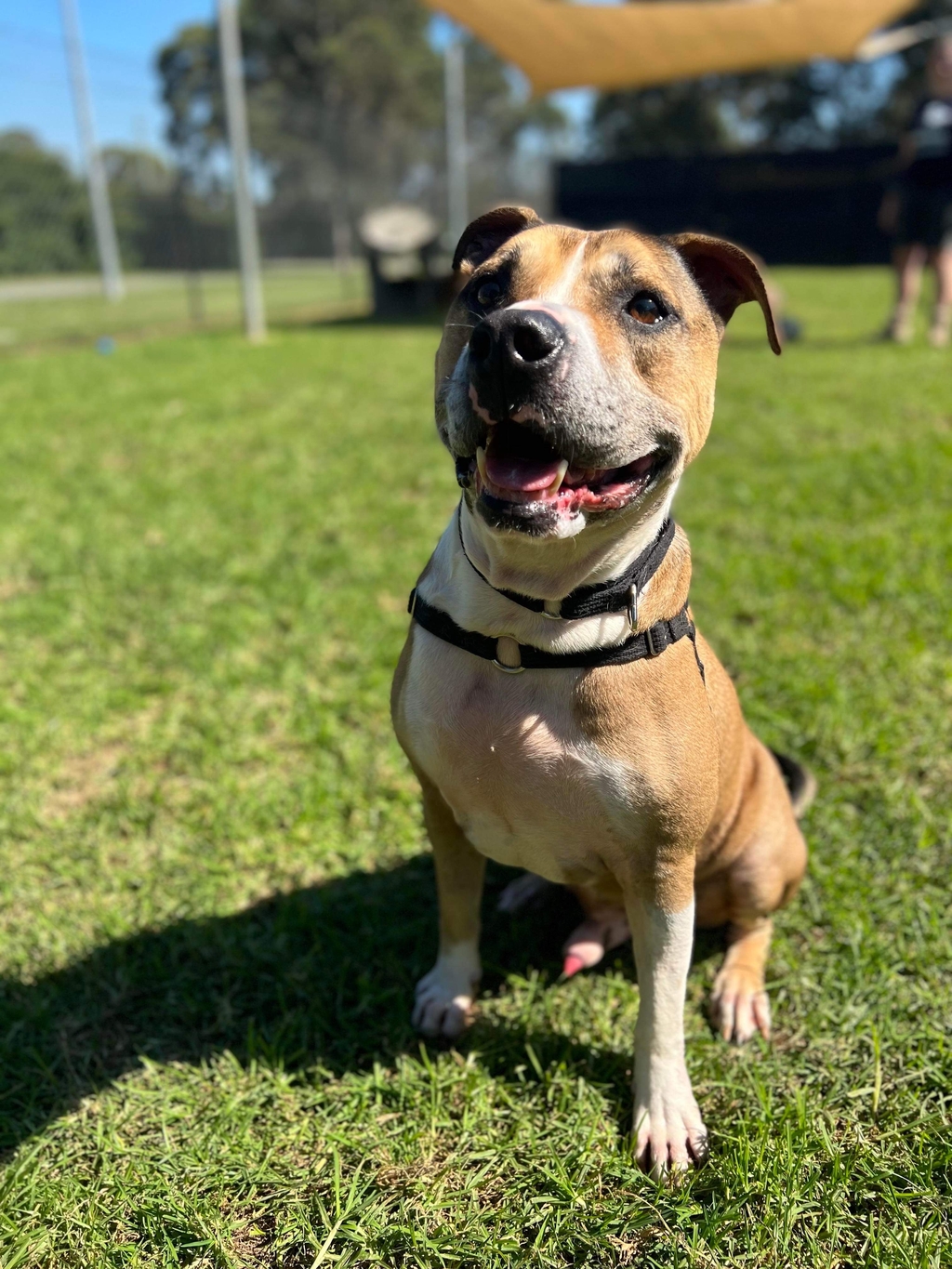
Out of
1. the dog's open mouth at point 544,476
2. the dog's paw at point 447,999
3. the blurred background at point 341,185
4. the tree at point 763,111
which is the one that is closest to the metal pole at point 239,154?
the blurred background at point 341,185

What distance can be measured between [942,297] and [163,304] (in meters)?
15.5

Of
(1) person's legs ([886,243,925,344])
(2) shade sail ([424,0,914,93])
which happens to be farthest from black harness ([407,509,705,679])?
(2) shade sail ([424,0,914,93])

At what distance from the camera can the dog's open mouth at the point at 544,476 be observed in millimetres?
1627

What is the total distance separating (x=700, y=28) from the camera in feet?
41.3

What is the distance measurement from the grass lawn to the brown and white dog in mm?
267

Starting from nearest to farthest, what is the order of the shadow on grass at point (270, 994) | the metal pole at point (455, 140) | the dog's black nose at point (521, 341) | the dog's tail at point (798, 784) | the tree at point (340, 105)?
the dog's black nose at point (521, 341) → the shadow on grass at point (270, 994) → the dog's tail at point (798, 784) → the tree at point (340, 105) → the metal pole at point (455, 140)

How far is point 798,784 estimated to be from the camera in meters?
2.79

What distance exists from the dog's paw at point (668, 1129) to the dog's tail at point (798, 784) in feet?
3.20

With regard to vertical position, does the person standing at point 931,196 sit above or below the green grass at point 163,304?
above

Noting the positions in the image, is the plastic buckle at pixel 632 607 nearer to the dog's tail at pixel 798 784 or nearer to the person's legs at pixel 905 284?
the dog's tail at pixel 798 784

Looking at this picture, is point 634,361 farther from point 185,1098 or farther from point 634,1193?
point 185,1098

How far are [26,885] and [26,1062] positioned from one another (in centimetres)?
68

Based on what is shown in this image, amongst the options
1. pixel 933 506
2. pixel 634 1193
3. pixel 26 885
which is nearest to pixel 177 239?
pixel 933 506

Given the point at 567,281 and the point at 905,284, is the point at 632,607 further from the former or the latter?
the point at 905,284
